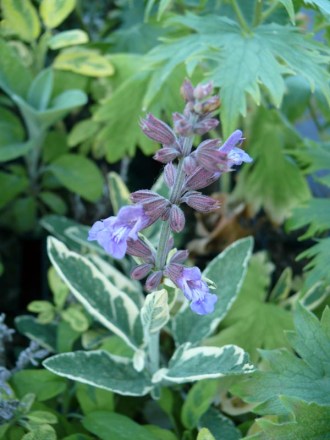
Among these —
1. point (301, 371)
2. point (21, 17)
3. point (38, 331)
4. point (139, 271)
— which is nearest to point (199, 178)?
point (139, 271)

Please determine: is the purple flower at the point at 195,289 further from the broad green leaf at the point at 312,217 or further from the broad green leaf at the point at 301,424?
the broad green leaf at the point at 312,217

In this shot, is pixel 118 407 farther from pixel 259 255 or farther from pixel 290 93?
pixel 290 93

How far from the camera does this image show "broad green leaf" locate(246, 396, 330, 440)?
72 cm

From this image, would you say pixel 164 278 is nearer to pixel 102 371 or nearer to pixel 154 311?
pixel 154 311

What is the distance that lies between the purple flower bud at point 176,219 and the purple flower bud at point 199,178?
0.12ft

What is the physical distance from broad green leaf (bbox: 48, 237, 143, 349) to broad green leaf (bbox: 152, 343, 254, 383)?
0.08 metres

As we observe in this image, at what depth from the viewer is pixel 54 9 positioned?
1.29 m

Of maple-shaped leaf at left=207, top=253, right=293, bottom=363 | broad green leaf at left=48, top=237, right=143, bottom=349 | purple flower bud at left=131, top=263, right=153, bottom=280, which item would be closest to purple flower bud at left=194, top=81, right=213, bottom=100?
purple flower bud at left=131, top=263, right=153, bottom=280

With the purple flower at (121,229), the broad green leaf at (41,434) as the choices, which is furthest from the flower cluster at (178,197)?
the broad green leaf at (41,434)

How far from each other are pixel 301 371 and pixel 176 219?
0.28 metres

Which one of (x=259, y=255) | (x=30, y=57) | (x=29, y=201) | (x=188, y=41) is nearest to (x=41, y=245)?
(x=29, y=201)

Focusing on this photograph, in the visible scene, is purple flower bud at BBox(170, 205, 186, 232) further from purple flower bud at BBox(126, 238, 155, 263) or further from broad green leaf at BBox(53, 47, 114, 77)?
broad green leaf at BBox(53, 47, 114, 77)

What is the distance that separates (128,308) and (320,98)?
61cm

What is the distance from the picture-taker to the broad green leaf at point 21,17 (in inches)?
51.2
